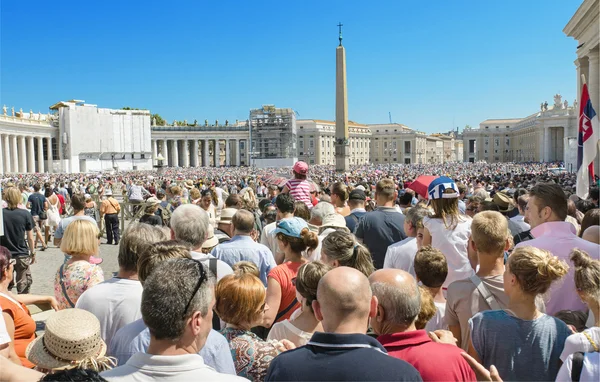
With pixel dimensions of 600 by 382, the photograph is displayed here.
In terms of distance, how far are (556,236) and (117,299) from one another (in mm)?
3367

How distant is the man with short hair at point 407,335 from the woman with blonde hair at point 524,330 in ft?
1.36

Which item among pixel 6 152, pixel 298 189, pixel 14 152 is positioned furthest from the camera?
pixel 14 152

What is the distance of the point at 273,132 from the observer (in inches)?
3339

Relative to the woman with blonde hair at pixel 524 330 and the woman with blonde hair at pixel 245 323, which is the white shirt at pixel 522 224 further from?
the woman with blonde hair at pixel 245 323

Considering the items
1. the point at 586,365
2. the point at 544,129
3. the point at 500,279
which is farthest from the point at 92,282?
the point at 544,129

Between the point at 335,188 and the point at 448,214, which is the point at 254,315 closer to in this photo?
the point at 448,214

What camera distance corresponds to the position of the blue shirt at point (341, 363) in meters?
2.06

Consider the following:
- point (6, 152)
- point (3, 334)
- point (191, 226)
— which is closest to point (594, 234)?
point (191, 226)

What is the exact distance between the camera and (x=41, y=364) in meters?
2.32

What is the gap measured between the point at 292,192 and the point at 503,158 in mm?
135442

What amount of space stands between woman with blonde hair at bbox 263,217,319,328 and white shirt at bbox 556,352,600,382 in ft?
6.08

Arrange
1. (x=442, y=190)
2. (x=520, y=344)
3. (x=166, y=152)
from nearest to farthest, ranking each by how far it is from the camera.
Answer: (x=520, y=344) < (x=442, y=190) < (x=166, y=152)

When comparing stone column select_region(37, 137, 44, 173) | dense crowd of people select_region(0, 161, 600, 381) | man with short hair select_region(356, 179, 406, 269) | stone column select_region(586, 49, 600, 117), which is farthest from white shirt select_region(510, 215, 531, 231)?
stone column select_region(37, 137, 44, 173)

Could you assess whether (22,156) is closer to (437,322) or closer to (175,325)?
(437,322)
